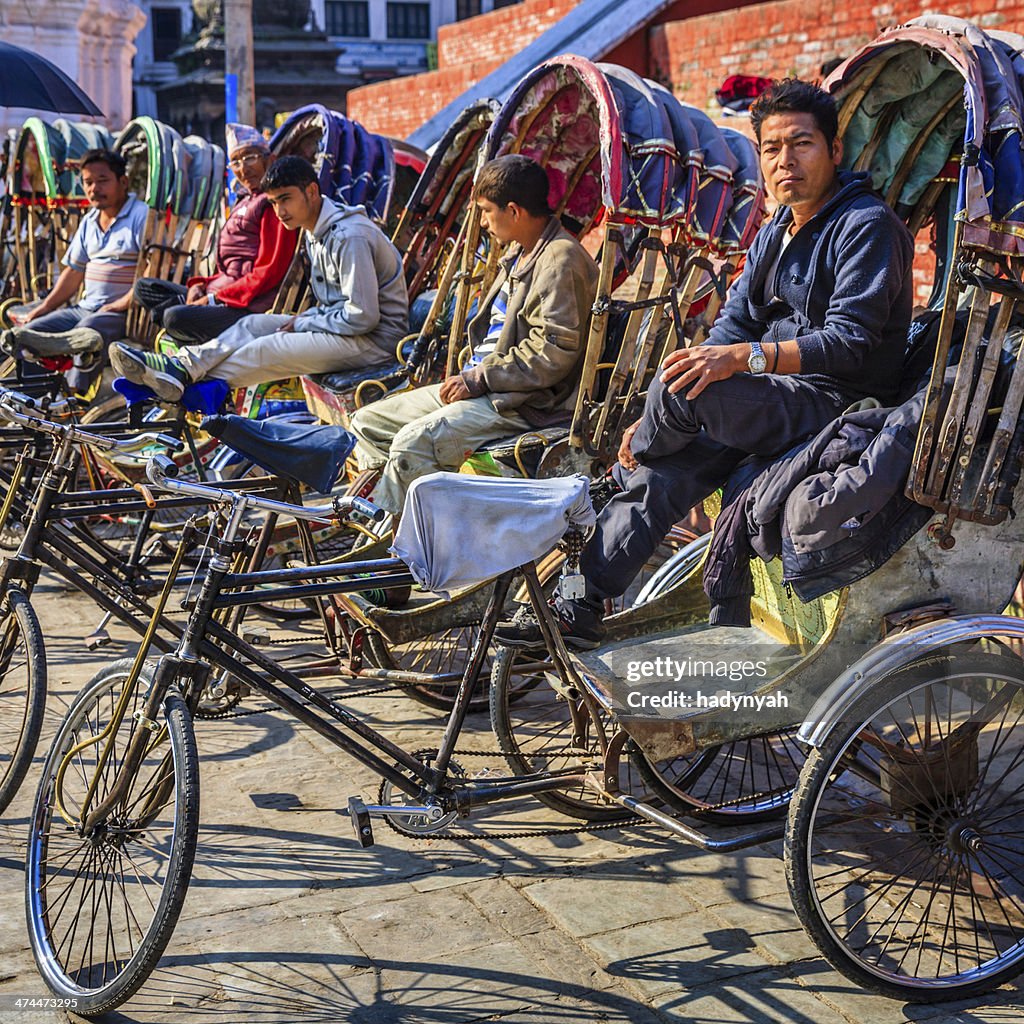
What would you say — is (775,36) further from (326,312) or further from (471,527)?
(471,527)

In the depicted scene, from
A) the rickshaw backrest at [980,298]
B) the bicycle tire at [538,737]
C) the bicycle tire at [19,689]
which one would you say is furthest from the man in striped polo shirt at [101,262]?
the rickshaw backrest at [980,298]

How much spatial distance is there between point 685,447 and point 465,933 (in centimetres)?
131

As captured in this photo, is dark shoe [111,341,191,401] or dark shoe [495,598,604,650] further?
dark shoe [111,341,191,401]

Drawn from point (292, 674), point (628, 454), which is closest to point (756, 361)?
point (628, 454)

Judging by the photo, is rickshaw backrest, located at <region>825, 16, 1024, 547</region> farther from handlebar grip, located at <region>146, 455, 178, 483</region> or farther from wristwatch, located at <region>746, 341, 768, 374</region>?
handlebar grip, located at <region>146, 455, 178, 483</region>

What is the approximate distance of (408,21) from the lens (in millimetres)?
46625

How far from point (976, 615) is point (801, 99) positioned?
1.35 metres

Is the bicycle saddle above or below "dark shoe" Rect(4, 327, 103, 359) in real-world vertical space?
below

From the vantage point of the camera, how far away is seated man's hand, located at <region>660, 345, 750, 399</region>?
10.0 feet

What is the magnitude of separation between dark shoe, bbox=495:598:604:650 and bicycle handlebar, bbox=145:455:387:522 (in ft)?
1.46

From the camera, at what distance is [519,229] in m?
4.56

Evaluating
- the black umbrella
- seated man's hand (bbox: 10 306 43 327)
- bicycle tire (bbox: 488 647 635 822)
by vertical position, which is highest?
the black umbrella

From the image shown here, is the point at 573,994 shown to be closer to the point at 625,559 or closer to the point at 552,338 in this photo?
the point at 625,559

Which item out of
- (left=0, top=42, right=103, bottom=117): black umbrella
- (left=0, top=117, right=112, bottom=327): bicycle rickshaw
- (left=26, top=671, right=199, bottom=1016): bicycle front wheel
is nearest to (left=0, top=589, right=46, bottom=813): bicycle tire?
(left=26, top=671, right=199, bottom=1016): bicycle front wheel
